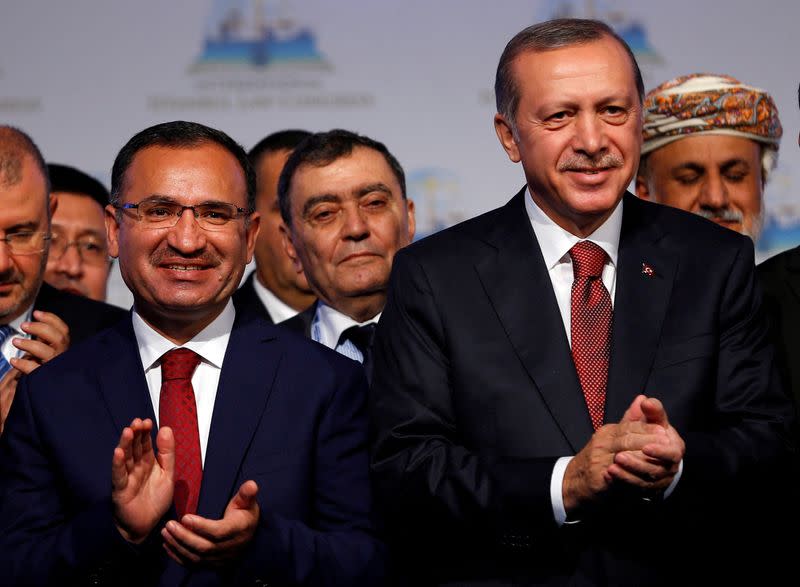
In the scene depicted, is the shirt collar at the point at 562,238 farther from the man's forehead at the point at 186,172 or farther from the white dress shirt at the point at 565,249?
the man's forehead at the point at 186,172

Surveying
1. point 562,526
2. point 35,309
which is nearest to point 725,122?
point 562,526

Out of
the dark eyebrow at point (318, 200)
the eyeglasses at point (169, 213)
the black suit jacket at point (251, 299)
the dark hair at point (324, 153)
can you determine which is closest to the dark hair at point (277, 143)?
the black suit jacket at point (251, 299)

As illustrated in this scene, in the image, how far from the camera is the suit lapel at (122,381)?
2521 mm

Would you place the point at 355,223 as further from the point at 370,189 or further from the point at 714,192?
the point at 714,192

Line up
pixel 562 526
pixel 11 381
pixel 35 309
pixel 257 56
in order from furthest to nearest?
pixel 257 56 → pixel 35 309 → pixel 11 381 → pixel 562 526

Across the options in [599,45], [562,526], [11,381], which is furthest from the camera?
[11,381]

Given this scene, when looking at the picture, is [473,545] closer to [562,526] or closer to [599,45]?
[562,526]

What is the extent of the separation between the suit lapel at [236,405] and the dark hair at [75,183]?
1892 mm

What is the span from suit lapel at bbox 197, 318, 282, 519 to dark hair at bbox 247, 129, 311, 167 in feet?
5.71

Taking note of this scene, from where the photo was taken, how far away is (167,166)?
8.76 ft

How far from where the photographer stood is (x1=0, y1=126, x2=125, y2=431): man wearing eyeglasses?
2953 millimetres

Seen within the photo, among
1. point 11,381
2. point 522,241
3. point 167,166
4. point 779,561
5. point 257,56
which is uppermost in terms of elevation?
point 257,56

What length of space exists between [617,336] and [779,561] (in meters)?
0.70

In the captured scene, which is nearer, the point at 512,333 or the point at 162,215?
the point at 512,333
